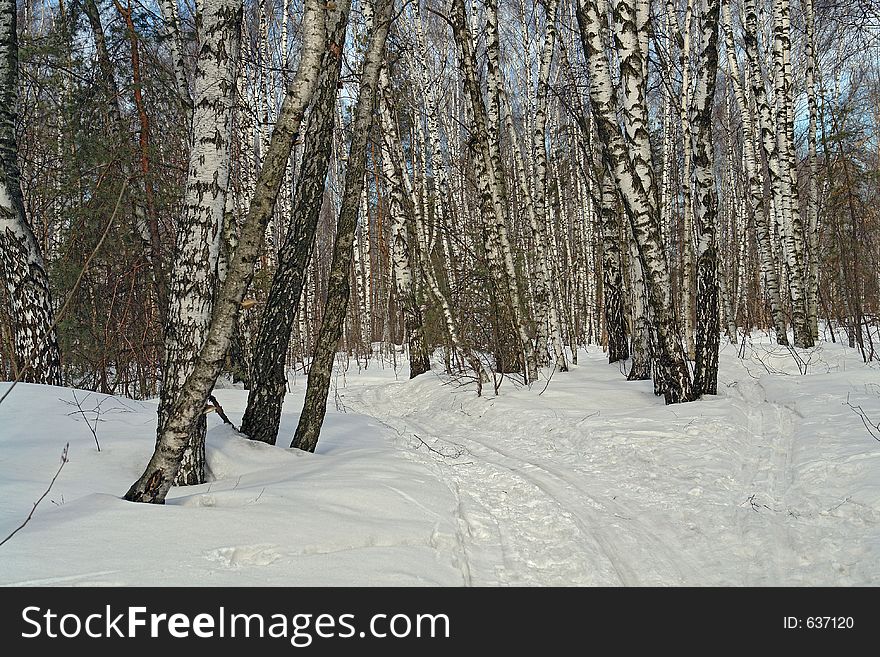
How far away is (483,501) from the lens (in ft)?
15.9

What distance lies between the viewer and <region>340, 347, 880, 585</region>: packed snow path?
3473 millimetres

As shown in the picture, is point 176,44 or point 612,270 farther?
point 612,270

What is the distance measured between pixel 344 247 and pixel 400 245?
7184 mm

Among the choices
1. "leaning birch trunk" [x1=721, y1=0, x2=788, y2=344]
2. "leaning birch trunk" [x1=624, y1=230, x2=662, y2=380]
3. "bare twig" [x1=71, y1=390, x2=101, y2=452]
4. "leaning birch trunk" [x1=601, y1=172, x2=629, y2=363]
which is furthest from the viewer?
"leaning birch trunk" [x1=721, y1=0, x2=788, y2=344]

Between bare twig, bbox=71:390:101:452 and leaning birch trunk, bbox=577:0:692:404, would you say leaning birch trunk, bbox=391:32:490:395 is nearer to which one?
leaning birch trunk, bbox=577:0:692:404

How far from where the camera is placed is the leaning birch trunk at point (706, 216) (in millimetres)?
7793

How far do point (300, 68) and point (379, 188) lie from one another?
20.0 m

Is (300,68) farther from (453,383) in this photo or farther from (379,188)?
(379,188)

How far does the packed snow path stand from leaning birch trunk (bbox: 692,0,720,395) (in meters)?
0.52

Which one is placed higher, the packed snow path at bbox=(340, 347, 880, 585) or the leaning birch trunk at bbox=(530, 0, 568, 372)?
the leaning birch trunk at bbox=(530, 0, 568, 372)

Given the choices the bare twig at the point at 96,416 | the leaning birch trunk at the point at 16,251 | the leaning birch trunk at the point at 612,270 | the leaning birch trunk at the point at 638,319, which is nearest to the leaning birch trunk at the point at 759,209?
the leaning birch trunk at the point at 612,270

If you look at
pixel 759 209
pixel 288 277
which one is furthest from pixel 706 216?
pixel 759 209

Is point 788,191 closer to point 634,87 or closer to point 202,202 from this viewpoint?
point 634,87

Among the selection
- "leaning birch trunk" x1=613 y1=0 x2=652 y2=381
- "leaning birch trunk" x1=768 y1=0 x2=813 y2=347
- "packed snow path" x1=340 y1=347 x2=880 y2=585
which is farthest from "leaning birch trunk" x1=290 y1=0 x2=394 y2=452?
"leaning birch trunk" x1=768 y1=0 x2=813 y2=347
